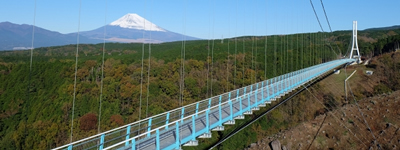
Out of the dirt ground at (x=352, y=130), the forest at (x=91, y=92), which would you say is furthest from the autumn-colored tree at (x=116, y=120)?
the dirt ground at (x=352, y=130)

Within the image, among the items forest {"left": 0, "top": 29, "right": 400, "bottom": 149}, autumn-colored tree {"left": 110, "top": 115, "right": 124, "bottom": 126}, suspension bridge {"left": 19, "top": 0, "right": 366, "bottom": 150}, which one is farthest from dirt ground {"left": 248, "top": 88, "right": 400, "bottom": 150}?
suspension bridge {"left": 19, "top": 0, "right": 366, "bottom": 150}

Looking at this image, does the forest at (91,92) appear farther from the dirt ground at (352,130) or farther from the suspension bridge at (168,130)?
the suspension bridge at (168,130)

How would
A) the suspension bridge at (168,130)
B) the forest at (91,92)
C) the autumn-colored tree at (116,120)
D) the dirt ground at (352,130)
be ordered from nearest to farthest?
1. the suspension bridge at (168,130)
2. the dirt ground at (352,130)
3. the forest at (91,92)
4. the autumn-colored tree at (116,120)

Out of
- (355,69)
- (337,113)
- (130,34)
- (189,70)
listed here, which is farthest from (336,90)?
(130,34)

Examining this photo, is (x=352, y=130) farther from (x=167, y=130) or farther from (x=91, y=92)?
(x=167, y=130)

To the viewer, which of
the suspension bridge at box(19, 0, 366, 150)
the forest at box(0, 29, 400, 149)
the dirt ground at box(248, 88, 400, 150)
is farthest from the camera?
the forest at box(0, 29, 400, 149)

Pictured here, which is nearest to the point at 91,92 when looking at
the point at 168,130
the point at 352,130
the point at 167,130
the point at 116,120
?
the point at 116,120

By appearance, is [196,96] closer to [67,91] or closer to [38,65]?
[67,91]

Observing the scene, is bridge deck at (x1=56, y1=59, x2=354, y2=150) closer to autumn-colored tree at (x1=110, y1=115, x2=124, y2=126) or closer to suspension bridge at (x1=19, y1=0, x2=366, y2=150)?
suspension bridge at (x1=19, y1=0, x2=366, y2=150)

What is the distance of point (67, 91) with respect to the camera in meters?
31.9

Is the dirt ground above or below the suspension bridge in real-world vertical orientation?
below

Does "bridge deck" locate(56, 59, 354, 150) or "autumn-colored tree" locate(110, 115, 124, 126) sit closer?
"bridge deck" locate(56, 59, 354, 150)

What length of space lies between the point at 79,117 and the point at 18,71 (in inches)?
307

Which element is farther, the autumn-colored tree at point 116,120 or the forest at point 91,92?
the autumn-colored tree at point 116,120
